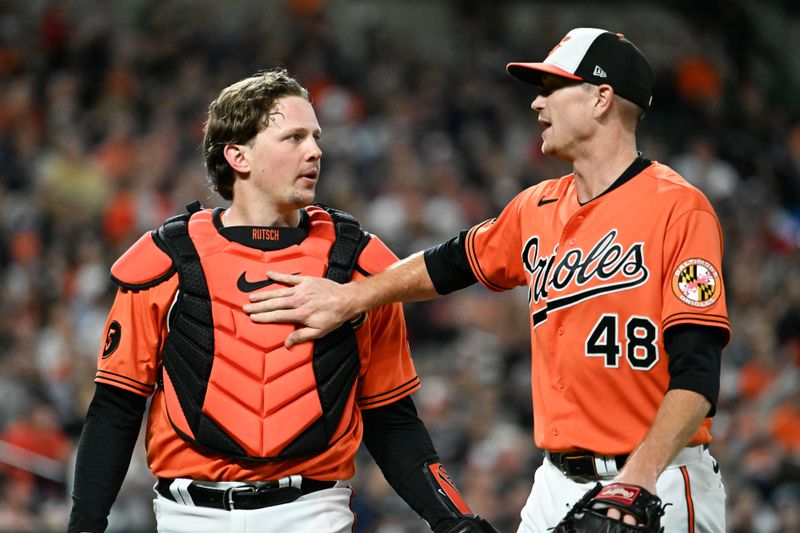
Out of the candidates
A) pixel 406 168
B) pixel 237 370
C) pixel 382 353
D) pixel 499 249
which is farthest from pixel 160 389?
pixel 406 168

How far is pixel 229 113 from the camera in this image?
11.0 ft

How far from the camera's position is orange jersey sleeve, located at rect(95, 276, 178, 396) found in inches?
123

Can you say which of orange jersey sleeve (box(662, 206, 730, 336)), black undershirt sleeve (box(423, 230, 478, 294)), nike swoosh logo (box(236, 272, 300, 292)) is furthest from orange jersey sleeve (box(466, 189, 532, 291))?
nike swoosh logo (box(236, 272, 300, 292))

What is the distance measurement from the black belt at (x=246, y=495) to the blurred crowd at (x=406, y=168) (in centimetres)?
393

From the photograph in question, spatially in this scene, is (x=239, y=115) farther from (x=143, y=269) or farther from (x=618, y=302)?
(x=618, y=302)

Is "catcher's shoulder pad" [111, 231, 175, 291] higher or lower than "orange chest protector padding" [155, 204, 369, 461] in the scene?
higher

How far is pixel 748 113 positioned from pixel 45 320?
23.4ft

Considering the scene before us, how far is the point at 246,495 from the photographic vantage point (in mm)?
3064

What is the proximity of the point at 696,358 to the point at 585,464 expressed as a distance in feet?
1.61

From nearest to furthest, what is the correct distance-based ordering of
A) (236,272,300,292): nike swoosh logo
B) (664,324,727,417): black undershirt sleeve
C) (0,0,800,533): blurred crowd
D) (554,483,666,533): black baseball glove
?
1. (554,483,666,533): black baseball glove
2. (664,324,727,417): black undershirt sleeve
3. (236,272,300,292): nike swoosh logo
4. (0,0,800,533): blurred crowd

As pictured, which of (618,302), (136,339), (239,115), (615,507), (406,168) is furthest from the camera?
(406,168)

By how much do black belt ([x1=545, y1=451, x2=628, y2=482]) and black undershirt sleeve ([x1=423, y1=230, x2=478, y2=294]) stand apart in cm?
65

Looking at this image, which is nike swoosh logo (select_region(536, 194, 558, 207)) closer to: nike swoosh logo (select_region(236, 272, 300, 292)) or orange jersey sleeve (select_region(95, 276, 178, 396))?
A: nike swoosh logo (select_region(236, 272, 300, 292))

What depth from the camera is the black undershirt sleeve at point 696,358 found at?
278 cm
